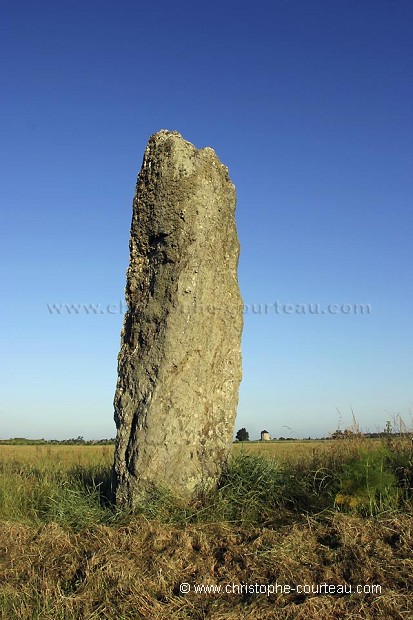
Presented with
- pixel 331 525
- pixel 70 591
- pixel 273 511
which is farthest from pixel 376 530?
pixel 70 591

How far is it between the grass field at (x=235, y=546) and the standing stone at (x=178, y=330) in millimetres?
480

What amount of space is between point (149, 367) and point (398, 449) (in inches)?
131

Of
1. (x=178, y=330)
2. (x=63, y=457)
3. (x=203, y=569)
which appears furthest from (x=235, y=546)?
(x=63, y=457)

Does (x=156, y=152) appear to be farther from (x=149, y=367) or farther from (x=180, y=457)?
(x=180, y=457)

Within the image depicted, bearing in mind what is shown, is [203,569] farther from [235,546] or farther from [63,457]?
[63,457]

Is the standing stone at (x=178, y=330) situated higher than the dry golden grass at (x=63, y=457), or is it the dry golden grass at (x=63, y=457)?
the standing stone at (x=178, y=330)

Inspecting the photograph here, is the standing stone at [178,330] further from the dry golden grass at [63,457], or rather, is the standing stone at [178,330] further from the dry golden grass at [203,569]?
the dry golden grass at [63,457]

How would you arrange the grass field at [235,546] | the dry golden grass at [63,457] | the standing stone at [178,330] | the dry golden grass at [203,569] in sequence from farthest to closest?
the dry golden grass at [63,457], the standing stone at [178,330], the grass field at [235,546], the dry golden grass at [203,569]

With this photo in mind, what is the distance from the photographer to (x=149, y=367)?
Answer: 770 centimetres

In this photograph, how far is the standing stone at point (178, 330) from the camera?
24.7ft

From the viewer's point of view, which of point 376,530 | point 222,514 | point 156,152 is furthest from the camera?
point 156,152

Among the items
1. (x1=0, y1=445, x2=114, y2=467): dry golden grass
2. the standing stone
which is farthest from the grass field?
(x1=0, y1=445, x2=114, y2=467): dry golden grass

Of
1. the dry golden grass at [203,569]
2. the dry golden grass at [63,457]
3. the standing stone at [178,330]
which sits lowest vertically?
the dry golden grass at [203,569]

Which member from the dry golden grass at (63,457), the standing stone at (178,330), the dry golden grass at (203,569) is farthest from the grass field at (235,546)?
the dry golden grass at (63,457)
